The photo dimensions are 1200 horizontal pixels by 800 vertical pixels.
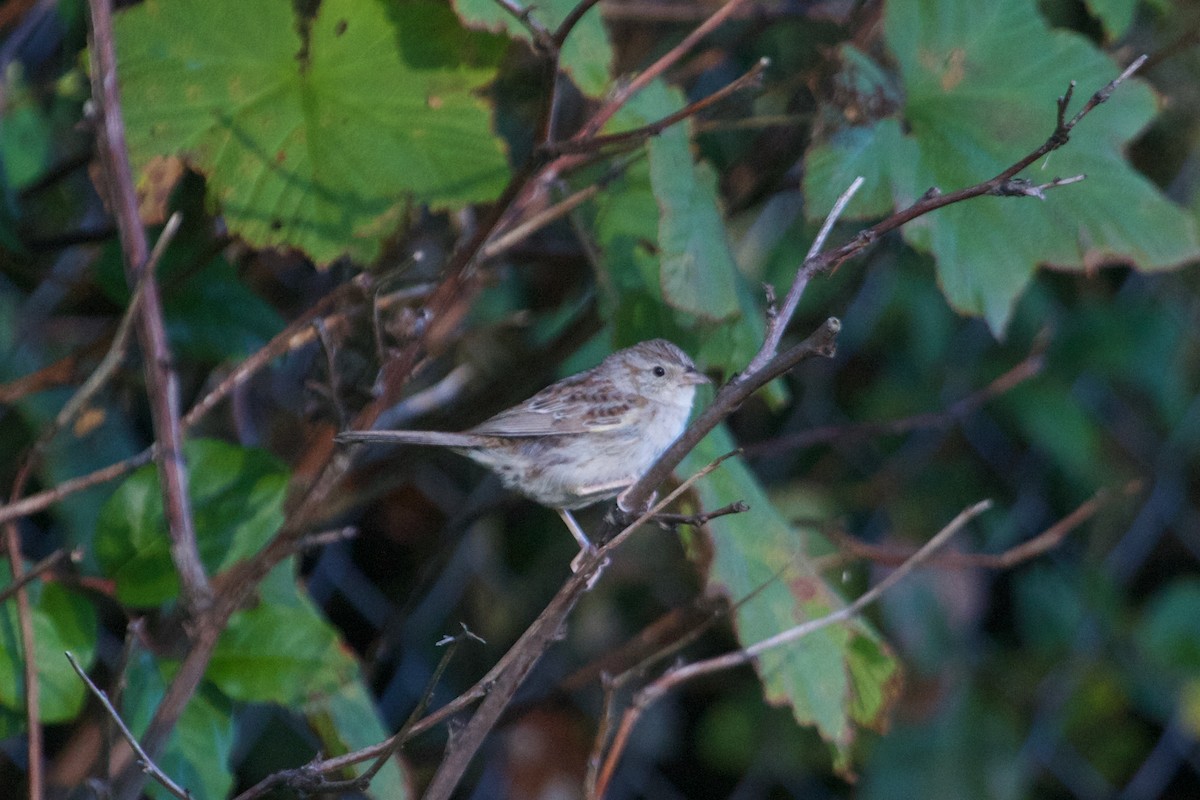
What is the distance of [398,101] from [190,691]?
996mm

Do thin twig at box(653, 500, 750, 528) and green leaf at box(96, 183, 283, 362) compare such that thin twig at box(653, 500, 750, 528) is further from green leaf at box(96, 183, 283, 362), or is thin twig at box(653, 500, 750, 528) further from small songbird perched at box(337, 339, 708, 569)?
green leaf at box(96, 183, 283, 362)

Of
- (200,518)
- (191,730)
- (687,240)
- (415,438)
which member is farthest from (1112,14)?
(191,730)

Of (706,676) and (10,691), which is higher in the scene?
(10,691)

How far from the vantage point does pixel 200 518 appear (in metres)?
1.89

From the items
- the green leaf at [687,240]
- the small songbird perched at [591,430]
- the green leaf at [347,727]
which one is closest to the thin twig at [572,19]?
the green leaf at [687,240]

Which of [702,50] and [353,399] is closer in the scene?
[353,399]

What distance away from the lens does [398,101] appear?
6.64ft

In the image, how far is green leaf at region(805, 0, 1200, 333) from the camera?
2111mm

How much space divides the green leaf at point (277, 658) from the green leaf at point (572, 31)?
963 mm

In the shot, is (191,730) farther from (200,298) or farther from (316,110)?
(316,110)

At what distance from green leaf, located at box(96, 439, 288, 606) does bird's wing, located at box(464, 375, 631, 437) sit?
0.54m

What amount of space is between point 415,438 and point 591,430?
53cm

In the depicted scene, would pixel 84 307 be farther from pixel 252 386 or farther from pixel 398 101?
pixel 398 101

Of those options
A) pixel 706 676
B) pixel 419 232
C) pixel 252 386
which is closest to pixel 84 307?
pixel 252 386
